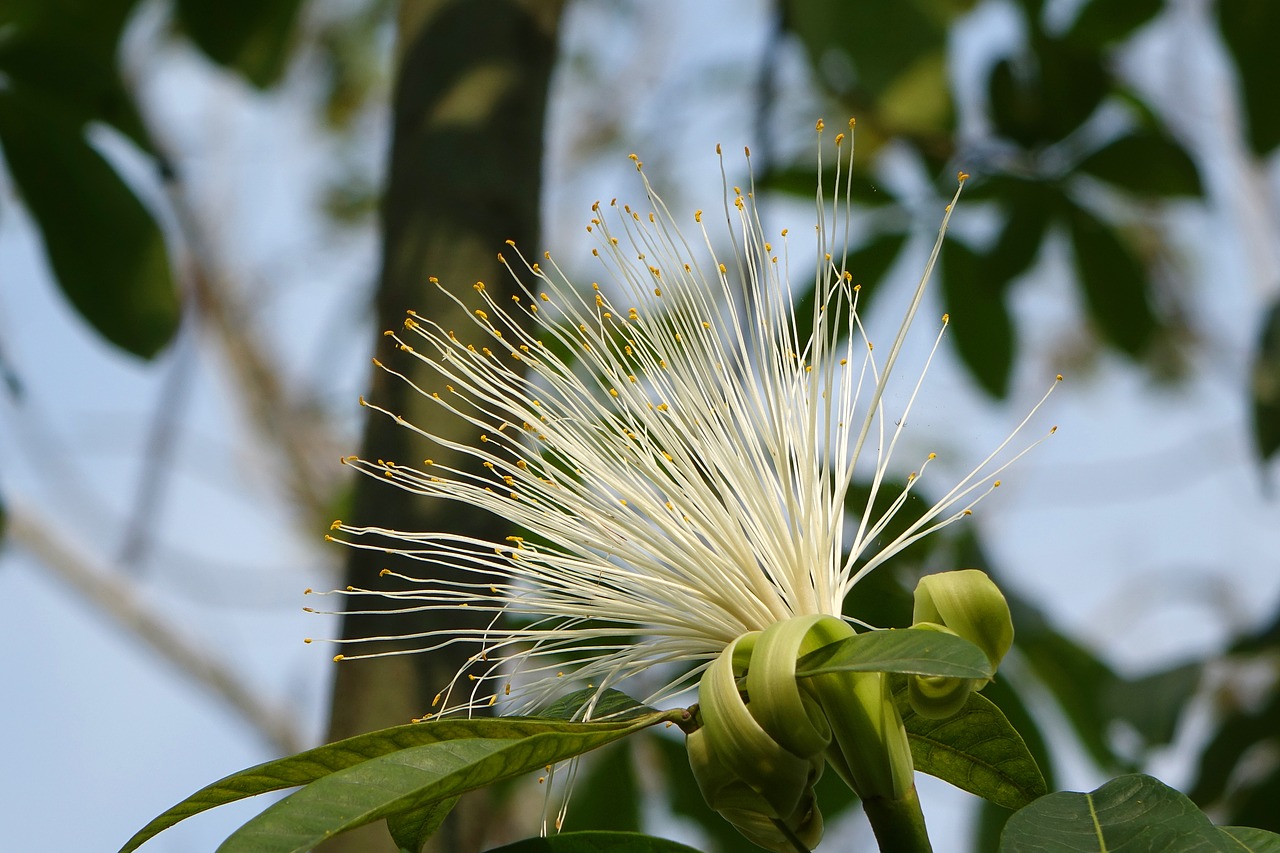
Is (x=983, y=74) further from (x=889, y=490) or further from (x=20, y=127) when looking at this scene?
(x=20, y=127)

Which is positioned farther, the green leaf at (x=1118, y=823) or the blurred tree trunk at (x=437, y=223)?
the blurred tree trunk at (x=437, y=223)

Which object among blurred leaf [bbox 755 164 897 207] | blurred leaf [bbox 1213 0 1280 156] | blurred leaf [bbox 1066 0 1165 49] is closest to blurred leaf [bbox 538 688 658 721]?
blurred leaf [bbox 755 164 897 207]

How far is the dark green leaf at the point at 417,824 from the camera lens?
3.28 ft

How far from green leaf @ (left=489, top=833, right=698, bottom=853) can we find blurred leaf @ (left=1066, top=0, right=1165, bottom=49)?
2.74m

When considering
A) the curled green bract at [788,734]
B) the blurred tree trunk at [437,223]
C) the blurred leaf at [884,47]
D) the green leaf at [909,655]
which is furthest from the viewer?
the blurred leaf at [884,47]

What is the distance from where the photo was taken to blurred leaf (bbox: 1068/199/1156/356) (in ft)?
10.6

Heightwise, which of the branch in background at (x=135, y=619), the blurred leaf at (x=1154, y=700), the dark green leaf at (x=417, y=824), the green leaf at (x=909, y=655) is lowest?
the branch in background at (x=135, y=619)

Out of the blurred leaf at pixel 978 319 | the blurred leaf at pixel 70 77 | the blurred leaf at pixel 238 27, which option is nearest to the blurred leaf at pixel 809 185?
the blurred leaf at pixel 978 319

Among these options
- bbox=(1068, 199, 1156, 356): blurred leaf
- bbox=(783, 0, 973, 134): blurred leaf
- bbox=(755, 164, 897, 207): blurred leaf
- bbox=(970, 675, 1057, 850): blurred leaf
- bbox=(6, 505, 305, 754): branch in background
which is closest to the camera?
bbox=(970, 675, 1057, 850): blurred leaf

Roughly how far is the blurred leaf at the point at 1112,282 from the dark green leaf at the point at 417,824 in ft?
8.70

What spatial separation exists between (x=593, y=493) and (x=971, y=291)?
2.11 meters

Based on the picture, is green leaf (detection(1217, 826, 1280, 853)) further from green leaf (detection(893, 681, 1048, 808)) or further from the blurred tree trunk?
the blurred tree trunk

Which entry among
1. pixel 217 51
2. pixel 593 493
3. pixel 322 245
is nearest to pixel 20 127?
pixel 217 51

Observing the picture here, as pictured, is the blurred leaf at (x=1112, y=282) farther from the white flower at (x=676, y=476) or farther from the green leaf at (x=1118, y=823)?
the green leaf at (x=1118, y=823)
